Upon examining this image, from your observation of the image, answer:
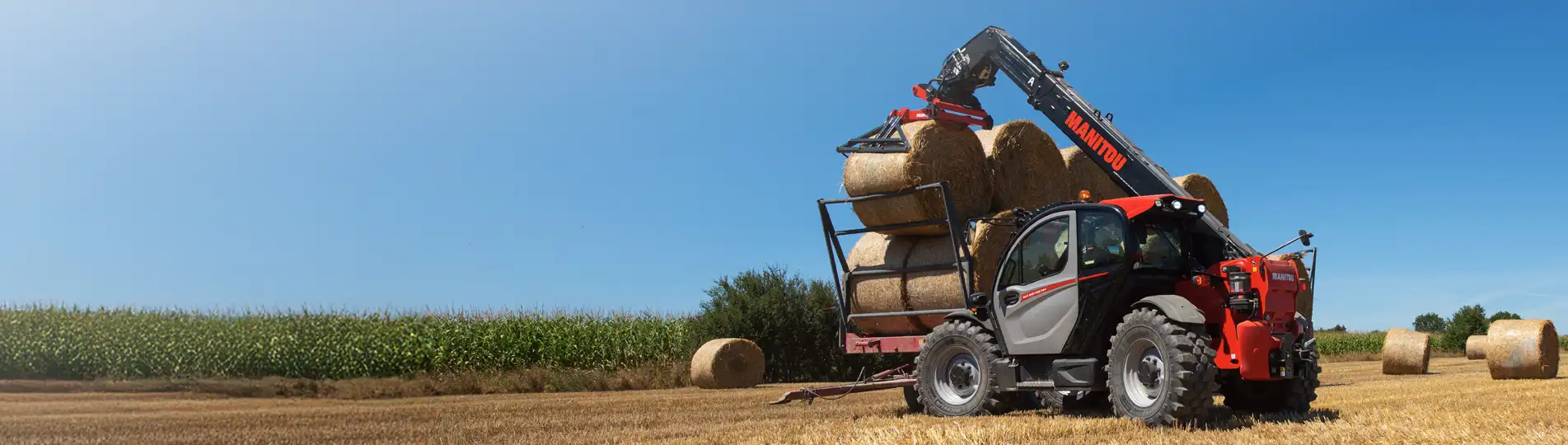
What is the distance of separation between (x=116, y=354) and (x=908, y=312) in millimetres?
16057

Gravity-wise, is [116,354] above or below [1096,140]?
below

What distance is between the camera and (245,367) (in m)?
19.4

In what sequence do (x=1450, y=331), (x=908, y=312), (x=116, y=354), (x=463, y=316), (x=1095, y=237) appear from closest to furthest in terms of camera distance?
(x=1095, y=237) < (x=908, y=312) < (x=116, y=354) < (x=463, y=316) < (x=1450, y=331)

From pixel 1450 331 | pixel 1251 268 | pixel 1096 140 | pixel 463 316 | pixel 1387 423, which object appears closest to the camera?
pixel 1387 423

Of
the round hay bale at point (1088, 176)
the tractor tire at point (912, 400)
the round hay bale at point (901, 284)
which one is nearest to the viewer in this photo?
the tractor tire at point (912, 400)

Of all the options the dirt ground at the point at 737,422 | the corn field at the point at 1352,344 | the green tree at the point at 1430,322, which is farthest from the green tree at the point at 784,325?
the green tree at the point at 1430,322

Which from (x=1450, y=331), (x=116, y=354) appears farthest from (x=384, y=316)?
(x=1450, y=331)

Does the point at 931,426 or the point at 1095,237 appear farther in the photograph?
the point at 1095,237

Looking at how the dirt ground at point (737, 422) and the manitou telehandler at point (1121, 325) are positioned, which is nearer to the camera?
the dirt ground at point (737, 422)

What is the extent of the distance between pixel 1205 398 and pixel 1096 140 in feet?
19.3

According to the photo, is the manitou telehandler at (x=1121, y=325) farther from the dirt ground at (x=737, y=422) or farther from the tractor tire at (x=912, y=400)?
the dirt ground at (x=737, y=422)

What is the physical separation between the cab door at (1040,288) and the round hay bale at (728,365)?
943 cm

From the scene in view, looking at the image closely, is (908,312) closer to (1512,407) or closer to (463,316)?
(1512,407)

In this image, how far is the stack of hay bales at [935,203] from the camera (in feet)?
33.9
